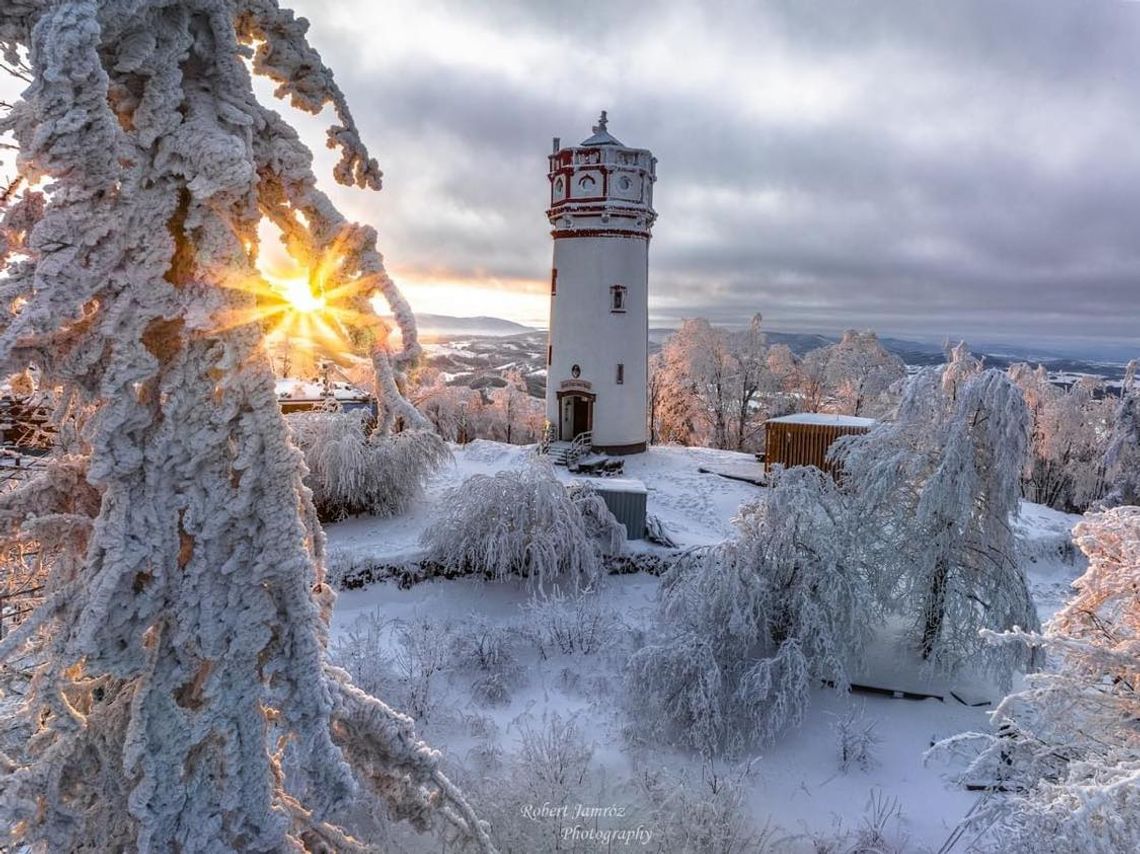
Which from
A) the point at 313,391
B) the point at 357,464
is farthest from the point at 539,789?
the point at 313,391

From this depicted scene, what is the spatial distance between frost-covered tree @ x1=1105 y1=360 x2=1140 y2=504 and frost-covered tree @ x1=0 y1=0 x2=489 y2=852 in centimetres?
2305

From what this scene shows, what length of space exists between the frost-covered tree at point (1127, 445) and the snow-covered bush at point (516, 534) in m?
16.9

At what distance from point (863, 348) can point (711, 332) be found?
23.2 feet

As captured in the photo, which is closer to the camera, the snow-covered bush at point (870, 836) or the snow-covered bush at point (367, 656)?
the snow-covered bush at point (870, 836)

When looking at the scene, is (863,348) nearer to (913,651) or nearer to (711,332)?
(711,332)

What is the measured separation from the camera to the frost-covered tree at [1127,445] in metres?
18.8

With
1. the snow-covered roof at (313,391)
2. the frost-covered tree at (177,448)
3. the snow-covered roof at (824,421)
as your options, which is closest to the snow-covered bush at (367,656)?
the frost-covered tree at (177,448)

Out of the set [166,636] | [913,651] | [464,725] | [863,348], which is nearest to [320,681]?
[166,636]

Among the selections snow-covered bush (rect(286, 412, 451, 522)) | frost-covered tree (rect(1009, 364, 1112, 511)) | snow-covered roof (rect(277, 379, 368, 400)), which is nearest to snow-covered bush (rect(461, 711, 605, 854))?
snow-covered bush (rect(286, 412, 451, 522))

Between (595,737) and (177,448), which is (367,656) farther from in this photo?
(177,448)

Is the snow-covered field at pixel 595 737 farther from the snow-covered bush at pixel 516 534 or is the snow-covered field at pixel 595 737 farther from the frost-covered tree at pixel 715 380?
the frost-covered tree at pixel 715 380

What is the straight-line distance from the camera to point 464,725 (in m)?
8.41

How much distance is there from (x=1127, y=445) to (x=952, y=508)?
1433 centimetres

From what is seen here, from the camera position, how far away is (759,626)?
8969 mm
